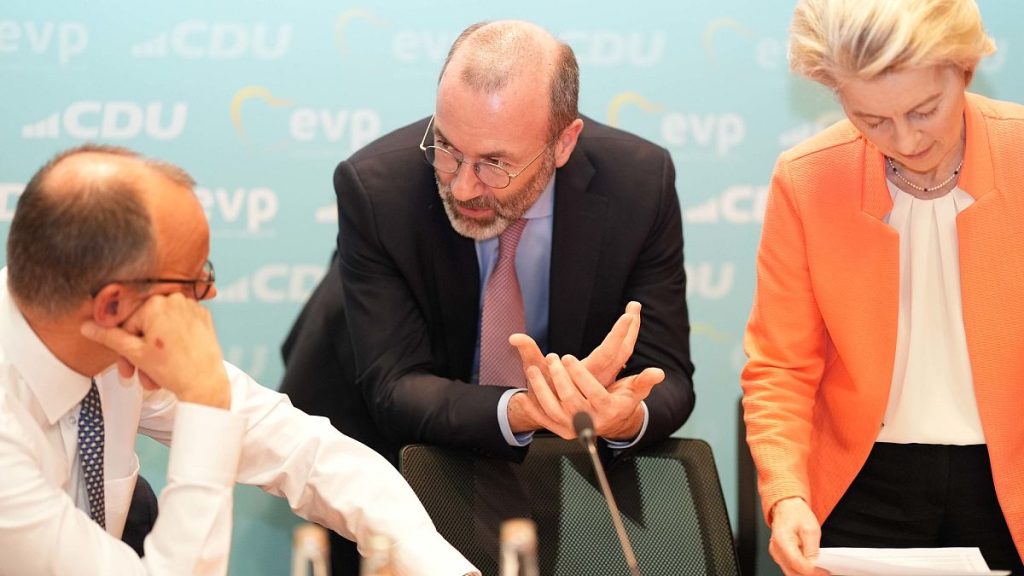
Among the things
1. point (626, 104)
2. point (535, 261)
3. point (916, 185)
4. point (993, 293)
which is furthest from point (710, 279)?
point (993, 293)

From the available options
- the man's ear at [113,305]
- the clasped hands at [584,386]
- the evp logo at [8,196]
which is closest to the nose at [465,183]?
the clasped hands at [584,386]

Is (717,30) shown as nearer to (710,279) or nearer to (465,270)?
(710,279)

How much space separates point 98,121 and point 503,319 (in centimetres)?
141

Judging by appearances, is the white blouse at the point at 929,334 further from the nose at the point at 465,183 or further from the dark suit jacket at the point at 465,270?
the nose at the point at 465,183

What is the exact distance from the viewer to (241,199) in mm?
3664

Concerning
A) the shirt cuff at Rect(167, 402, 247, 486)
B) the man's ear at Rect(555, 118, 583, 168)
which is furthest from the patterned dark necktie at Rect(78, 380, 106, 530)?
the man's ear at Rect(555, 118, 583, 168)

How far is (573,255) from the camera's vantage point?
2.95 m

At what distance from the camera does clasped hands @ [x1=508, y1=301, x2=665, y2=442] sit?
253cm

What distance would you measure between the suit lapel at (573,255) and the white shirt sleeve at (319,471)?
0.67 metres

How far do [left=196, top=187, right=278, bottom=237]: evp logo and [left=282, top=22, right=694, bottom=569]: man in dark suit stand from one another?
746mm

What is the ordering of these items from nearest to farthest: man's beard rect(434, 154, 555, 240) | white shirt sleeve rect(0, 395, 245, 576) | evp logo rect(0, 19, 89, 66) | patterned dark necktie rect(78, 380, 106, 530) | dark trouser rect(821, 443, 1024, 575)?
white shirt sleeve rect(0, 395, 245, 576)
patterned dark necktie rect(78, 380, 106, 530)
dark trouser rect(821, 443, 1024, 575)
man's beard rect(434, 154, 555, 240)
evp logo rect(0, 19, 89, 66)

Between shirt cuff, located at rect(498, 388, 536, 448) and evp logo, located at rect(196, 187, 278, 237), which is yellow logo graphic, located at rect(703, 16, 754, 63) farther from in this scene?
shirt cuff, located at rect(498, 388, 536, 448)

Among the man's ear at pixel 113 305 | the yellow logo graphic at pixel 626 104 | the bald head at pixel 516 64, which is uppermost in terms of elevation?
the bald head at pixel 516 64

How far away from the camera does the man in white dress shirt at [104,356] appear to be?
6.41 ft
